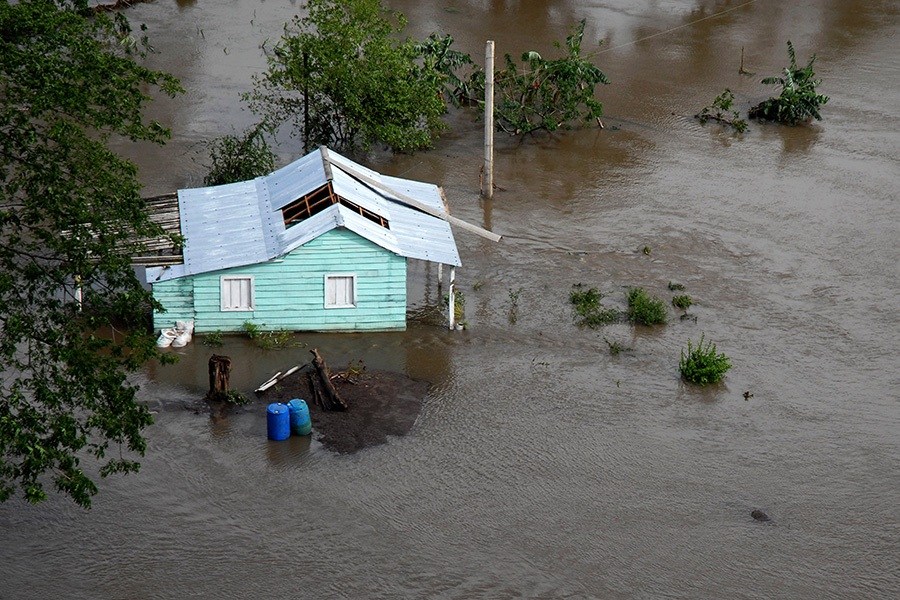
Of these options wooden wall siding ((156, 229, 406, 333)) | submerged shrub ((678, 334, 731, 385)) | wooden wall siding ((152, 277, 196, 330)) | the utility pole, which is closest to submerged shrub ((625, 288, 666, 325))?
submerged shrub ((678, 334, 731, 385))

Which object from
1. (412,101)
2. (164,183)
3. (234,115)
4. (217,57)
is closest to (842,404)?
(412,101)

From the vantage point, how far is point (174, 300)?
21141 mm

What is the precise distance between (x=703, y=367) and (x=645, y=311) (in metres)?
2.45

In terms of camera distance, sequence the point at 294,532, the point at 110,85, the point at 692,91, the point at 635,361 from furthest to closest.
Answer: the point at 692,91 < the point at 635,361 < the point at 294,532 < the point at 110,85

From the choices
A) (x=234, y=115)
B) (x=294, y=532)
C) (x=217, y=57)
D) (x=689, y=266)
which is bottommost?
(x=294, y=532)

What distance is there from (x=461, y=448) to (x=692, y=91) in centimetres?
2288

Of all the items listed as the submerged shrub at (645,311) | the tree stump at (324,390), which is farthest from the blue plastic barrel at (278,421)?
the submerged shrub at (645,311)

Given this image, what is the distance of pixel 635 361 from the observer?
21.8 metres

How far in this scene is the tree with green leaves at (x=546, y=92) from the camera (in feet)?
108

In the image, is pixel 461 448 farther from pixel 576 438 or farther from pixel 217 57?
pixel 217 57

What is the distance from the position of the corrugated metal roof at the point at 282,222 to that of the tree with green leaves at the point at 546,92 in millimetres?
9512

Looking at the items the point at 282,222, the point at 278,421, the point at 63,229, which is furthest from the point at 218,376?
the point at 63,229

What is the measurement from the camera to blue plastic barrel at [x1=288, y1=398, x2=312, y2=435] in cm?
1869

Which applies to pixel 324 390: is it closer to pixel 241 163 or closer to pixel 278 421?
pixel 278 421
